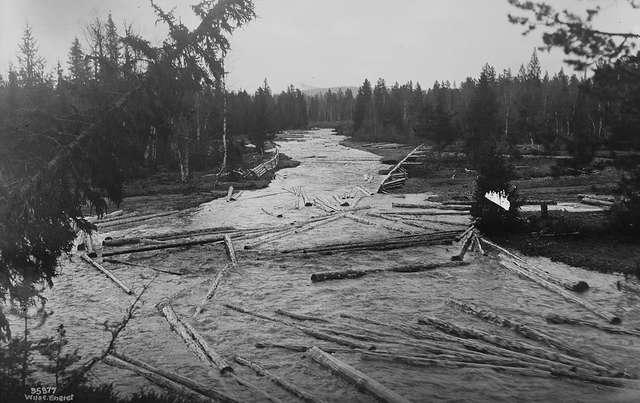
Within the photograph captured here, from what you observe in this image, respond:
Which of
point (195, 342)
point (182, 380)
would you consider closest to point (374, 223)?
point (195, 342)

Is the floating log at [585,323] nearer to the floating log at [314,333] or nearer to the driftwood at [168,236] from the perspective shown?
the floating log at [314,333]

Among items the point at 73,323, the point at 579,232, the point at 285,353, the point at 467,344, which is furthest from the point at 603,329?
the point at 73,323

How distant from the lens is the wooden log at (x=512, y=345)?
7.77 meters

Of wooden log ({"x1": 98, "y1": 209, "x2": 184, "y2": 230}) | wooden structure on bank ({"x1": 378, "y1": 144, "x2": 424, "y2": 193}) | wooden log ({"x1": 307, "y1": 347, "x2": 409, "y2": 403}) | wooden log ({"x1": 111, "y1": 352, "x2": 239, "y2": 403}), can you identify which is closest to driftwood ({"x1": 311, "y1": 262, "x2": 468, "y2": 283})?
wooden log ({"x1": 307, "y1": 347, "x2": 409, "y2": 403})

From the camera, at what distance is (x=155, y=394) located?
695cm

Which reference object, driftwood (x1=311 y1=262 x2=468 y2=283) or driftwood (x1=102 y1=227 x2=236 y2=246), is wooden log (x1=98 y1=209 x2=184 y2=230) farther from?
driftwood (x1=311 y1=262 x2=468 y2=283)

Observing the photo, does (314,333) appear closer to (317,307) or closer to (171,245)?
(317,307)

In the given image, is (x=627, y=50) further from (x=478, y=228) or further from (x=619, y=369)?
(x=478, y=228)

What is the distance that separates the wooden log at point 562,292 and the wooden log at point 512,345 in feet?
8.64

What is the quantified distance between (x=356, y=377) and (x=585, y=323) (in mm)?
5545

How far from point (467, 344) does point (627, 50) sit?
5.59m

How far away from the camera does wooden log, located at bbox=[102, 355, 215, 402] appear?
7070mm

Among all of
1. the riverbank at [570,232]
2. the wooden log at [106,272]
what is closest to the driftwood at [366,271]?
the riverbank at [570,232]

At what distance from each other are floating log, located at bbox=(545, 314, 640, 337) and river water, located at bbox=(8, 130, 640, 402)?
0.52 feet
